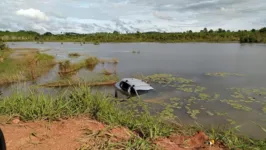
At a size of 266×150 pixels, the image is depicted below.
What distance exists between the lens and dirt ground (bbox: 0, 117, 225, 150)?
14.9 ft

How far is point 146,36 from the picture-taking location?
291 ft

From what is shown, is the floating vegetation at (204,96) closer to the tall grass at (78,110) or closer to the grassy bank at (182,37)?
the tall grass at (78,110)

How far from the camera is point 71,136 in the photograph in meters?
4.82

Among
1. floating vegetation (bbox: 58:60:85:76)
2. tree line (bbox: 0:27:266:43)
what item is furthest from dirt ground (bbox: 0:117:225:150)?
tree line (bbox: 0:27:266:43)

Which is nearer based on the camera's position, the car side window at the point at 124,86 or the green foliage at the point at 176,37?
the car side window at the point at 124,86

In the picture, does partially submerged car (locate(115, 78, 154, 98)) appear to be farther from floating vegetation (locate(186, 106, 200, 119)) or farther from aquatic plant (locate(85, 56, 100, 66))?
aquatic plant (locate(85, 56, 100, 66))

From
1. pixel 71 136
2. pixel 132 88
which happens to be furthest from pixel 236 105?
pixel 71 136

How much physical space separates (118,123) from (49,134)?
4.94 ft

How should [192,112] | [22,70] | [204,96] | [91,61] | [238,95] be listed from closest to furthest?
[192,112] < [204,96] < [238,95] < [22,70] < [91,61]

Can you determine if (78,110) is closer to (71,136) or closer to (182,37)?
(71,136)

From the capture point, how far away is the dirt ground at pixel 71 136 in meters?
4.55

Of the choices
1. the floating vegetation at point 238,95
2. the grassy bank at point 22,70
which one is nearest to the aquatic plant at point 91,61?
the grassy bank at point 22,70

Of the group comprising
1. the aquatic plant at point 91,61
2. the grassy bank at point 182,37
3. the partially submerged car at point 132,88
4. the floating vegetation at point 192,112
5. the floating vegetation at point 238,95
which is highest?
the grassy bank at point 182,37

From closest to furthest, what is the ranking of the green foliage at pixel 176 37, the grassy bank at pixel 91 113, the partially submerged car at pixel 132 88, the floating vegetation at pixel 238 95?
1. the grassy bank at pixel 91 113
2. the floating vegetation at pixel 238 95
3. the partially submerged car at pixel 132 88
4. the green foliage at pixel 176 37
